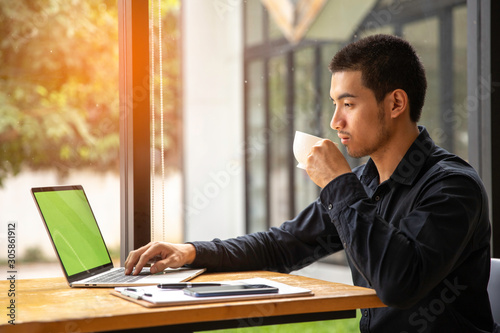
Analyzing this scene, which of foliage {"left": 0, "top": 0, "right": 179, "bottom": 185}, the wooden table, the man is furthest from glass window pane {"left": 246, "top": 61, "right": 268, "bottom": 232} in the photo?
the wooden table

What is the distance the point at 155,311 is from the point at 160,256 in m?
0.49

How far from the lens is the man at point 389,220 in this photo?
1.16 meters

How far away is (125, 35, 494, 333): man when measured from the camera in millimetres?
1158

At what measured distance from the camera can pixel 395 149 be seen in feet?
4.79

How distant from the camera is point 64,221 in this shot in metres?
1.35

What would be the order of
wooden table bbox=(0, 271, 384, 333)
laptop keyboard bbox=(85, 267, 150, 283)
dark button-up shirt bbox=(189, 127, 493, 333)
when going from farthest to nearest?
1. laptop keyboard bbox=(85, 267, 150, 283)
2. dark button-up shirt bbox=(189, 127, 493, 333)
3. wooden table bbox=(0, 271, 384, 333)

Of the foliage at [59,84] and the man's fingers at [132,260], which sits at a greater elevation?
the foliage at [59,84]

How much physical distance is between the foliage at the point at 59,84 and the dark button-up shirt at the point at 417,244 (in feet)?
→ 1.79

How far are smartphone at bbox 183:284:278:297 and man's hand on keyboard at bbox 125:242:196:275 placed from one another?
0.31 metres

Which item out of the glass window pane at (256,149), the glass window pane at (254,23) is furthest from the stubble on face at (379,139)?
the glass window pane at (254,23)

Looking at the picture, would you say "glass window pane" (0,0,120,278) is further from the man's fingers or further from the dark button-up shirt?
the dark button-up shirt

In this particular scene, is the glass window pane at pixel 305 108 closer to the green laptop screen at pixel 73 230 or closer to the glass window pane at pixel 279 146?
the glass window pane at pixel 279 146

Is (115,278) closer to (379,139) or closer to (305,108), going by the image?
(379,139)

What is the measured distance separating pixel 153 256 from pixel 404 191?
0.63 metres
